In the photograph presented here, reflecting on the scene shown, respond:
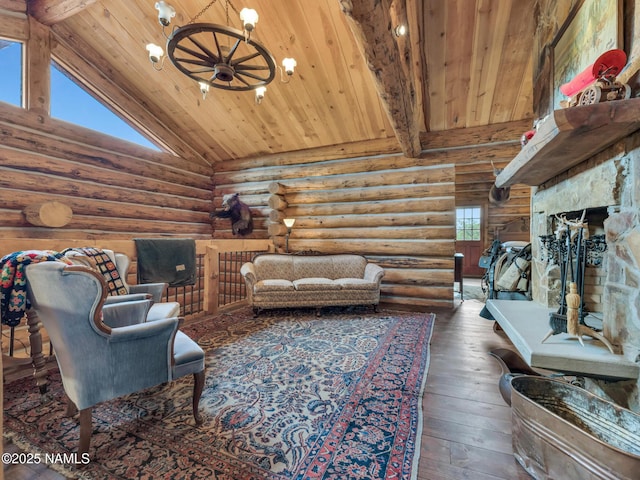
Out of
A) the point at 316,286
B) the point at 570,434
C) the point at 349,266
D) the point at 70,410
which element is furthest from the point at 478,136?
the point at 70,410

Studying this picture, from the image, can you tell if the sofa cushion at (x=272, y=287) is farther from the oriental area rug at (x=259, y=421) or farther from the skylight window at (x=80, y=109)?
the skylight window at (x=80, y=109)

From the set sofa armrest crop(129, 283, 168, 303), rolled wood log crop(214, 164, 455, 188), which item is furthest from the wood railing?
rolled wood log crop(214, 164, 455, 188)

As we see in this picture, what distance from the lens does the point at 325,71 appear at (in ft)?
13.4

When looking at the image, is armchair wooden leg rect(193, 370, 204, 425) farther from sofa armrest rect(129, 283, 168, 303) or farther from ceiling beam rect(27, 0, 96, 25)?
ceiling beam rect(27, 0, 96, 25)

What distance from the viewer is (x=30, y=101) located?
3939mm

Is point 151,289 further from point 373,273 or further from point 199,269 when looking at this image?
point 373,273

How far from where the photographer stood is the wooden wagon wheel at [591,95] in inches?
60.9

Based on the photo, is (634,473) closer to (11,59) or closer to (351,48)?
(351,48)

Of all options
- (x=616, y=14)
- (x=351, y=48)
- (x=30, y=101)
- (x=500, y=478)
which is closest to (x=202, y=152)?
(x=30, y=101)

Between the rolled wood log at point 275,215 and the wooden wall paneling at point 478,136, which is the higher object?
the wooden wall paneling at point 478,136

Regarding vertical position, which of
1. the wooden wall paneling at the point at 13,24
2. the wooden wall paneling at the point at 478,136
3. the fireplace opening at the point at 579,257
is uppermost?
the wooden wall paneling at the point at 13,24

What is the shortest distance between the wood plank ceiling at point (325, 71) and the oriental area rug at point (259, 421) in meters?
2.55

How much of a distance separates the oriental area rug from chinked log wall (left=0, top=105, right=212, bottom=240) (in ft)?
9.90

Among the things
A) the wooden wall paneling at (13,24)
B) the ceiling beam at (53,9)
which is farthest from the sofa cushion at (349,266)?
the wooden wall paneling at (13,24)
